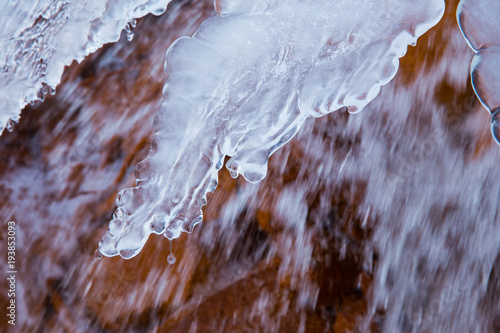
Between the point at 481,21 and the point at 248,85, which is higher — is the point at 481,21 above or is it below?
above

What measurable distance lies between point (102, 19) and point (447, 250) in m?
1.17

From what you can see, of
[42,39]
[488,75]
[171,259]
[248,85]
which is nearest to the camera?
[488,75]

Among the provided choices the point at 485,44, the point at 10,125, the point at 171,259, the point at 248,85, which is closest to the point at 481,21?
the point at 485,44

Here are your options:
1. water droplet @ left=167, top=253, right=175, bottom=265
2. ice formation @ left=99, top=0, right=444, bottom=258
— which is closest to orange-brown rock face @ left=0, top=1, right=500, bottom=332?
water droplet @ left=167, top=253, right=175, bottom=265

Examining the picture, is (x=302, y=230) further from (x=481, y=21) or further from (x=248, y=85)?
(x=481, y=21)

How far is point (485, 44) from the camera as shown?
771 mm

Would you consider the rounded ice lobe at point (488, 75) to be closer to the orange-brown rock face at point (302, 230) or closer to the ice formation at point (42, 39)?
the orange-brown rock face at point (302, 230)

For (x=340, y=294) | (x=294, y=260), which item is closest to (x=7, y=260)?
(x=294, y=260)

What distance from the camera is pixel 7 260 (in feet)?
4.20

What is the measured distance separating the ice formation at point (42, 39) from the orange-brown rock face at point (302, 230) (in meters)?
0.26

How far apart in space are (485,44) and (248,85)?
1.53 feet

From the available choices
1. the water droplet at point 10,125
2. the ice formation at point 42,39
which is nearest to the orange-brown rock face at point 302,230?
the water droplet at point 10,125

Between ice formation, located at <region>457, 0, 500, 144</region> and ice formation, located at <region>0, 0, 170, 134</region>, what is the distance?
30.5 inches

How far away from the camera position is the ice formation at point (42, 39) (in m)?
1.06
